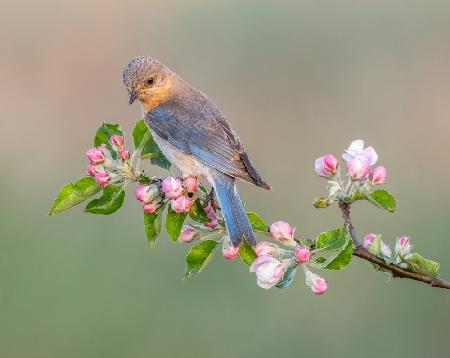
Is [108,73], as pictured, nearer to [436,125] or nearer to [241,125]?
[241,125]

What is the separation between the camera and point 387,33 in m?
12.1

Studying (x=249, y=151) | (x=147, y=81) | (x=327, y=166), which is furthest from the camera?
(x=249, y=151)

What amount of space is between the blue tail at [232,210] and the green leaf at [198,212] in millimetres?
84

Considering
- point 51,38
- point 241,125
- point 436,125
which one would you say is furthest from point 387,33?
point 51,38

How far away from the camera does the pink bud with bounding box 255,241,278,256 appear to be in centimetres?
307

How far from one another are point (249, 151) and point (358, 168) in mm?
6375

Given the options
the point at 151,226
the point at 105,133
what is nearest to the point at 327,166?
the point at 151,226

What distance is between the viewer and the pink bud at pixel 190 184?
3426mm

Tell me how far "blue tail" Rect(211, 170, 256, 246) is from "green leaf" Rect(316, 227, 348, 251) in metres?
0.36

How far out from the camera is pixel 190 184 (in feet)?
11.3

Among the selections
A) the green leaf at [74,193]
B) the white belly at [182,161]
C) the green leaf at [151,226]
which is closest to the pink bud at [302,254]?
the green leaf at [151,226]

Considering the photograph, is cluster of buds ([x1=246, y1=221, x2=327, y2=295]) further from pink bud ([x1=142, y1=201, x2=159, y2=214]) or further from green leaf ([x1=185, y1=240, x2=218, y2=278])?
pink bud ([x1=142, y1=201, x2=159, y2=214])

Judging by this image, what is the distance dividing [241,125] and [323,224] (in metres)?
2.14

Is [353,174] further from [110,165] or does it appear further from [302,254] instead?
[110,165]
